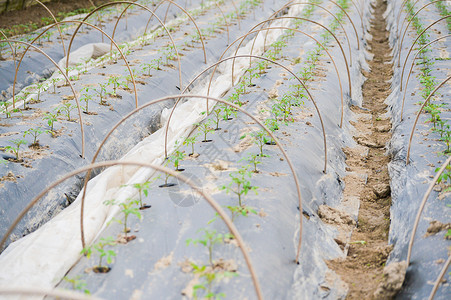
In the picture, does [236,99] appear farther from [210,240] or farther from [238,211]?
[210,240]

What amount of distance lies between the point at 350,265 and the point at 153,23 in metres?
10.6

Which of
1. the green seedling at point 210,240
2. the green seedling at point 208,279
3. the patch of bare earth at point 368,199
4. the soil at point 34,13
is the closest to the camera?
the green seedling at point 208,279

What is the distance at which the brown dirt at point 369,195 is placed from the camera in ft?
13.2

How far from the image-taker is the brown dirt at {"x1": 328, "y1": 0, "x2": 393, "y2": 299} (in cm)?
403

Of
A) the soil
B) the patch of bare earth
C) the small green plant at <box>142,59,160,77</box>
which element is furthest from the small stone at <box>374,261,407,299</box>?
the soil

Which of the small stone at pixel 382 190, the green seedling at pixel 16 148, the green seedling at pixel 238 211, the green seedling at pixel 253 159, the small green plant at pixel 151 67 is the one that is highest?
the small green plant at pixel 151 67

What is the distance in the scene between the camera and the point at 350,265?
13.7 ft

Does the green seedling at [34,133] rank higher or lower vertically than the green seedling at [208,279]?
higher

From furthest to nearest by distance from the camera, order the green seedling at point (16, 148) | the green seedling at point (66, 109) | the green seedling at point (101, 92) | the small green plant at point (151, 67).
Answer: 1. the small green plant at point (151, 67)
2. the green seedling at point (101, 92)
3. the green seedling at point (66, 109)
4. the green seedling at point (16, 148)

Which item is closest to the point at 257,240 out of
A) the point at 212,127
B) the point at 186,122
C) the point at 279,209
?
the point at 279,209

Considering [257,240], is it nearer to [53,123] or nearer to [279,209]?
[279,209]

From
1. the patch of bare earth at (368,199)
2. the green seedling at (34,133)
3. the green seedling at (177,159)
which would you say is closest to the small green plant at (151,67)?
the green seedling at (34,133)

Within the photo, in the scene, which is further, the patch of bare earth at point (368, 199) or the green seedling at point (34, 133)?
the green seedling at point (34, 133)

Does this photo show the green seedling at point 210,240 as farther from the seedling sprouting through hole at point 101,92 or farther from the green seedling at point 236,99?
the seedling sprouting through hole at point 101,92
